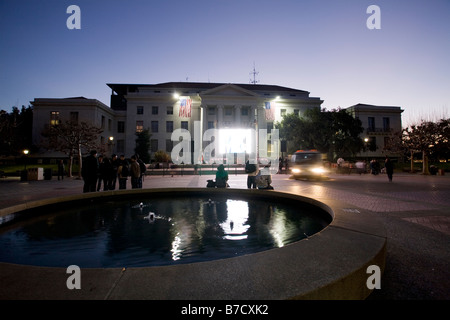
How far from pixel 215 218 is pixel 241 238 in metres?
1.60

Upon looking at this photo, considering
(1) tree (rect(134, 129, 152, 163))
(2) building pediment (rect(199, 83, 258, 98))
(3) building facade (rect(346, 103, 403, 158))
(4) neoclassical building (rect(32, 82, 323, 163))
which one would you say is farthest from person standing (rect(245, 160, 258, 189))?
(3) building facade (rect(346, 103, 403, 158))

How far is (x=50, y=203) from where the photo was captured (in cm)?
645

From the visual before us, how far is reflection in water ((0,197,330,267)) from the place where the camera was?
358 cm

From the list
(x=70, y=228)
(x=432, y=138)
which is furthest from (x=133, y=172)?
(x=432, y=138)

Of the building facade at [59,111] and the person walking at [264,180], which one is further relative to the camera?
the building facade at [59,111]

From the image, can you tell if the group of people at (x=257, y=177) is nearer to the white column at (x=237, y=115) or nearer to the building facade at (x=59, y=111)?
the building facade at (x=59, y=111)

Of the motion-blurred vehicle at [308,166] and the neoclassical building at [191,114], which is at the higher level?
the neoclassical building at [191,114]

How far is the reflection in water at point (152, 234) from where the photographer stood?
3.58m

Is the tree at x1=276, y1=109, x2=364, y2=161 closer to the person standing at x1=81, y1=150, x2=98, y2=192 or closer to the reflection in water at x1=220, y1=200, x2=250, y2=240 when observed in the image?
the reflection in water at x1=220, y1=200, x2=250, y2=240

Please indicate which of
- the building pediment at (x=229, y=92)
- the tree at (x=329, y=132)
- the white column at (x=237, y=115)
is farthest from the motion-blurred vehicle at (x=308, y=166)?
the building pediment at (x=229, y=92)

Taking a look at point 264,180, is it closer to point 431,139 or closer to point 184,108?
point 431,139

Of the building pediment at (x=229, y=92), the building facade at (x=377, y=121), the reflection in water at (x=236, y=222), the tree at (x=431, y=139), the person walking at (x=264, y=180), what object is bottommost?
the reflection in water at (x=236, y=222)
